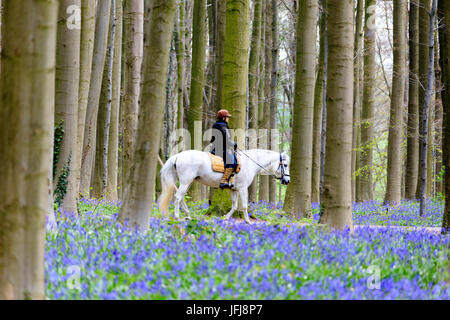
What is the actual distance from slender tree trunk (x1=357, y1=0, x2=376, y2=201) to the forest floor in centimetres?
1644

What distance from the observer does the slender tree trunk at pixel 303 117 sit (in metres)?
14.2

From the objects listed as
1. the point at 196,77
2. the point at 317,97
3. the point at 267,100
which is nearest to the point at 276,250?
the point at 196,77

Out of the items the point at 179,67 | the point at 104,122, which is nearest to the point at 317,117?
the point at 179,67

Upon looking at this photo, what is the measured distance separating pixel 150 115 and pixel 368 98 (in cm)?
1918

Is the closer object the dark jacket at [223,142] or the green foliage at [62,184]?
the green foliage at [62,184]

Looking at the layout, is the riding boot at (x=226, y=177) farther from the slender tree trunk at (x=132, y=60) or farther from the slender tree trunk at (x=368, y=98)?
the slender tree trunk at (x=368, y=98)

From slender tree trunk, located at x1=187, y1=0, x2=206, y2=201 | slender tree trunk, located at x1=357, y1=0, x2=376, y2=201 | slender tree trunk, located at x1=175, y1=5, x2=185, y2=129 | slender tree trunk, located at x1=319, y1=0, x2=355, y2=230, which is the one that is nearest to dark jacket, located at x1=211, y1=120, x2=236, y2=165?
slender tree trunk, located at x1=319, y1=0, x2=355, y2=230

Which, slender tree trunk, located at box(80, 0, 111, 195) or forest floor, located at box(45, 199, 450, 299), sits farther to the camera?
slender tree trunk, located at box(80, 0, 111, 195)

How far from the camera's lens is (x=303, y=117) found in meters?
14.3

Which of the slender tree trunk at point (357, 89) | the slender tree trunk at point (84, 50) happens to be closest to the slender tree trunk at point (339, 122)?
the slender tree trunk at point (84, 50)

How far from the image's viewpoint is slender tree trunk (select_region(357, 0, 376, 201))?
910 inches

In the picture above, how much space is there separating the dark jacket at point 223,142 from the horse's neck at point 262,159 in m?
1.04

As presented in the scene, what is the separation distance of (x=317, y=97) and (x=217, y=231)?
13830 mm

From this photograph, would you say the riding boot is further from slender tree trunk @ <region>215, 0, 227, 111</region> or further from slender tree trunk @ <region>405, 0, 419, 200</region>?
slender tree trunk @ <region>405, 0, 419, 200</region>
